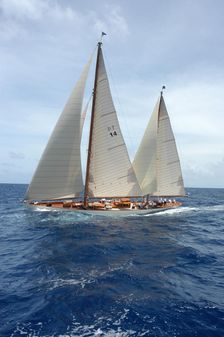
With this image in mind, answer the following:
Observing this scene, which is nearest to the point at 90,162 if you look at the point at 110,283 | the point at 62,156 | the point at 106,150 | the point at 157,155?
the point at 106,150

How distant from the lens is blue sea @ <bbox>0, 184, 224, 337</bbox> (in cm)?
1080

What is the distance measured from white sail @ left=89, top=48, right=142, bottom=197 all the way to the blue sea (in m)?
7.86

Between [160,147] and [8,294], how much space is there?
29.5 m

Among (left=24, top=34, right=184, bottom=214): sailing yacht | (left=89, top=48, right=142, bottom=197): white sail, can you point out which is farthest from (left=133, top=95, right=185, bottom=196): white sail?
(left=89, top=48, right=142, bottom=197): white sail

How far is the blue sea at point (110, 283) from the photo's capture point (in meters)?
10.8

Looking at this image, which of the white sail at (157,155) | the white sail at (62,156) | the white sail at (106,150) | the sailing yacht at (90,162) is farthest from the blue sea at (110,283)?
the white sail at (157,155)

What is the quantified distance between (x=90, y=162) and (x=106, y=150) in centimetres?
233

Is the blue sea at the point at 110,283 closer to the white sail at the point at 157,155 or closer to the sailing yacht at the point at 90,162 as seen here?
the sailing yacht at the point at 90,162

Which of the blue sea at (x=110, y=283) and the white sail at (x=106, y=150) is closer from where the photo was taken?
the blue sea at (x=110, y=283)

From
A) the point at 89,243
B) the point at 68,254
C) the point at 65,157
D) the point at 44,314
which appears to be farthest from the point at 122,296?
the point at 65,157

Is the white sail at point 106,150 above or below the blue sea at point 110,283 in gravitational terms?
above

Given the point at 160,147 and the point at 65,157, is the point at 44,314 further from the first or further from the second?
the point at 160,147

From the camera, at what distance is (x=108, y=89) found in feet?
110

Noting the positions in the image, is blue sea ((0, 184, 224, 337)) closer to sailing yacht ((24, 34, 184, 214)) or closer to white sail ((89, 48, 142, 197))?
sailing yacht ((24, 34, 184, 214))
